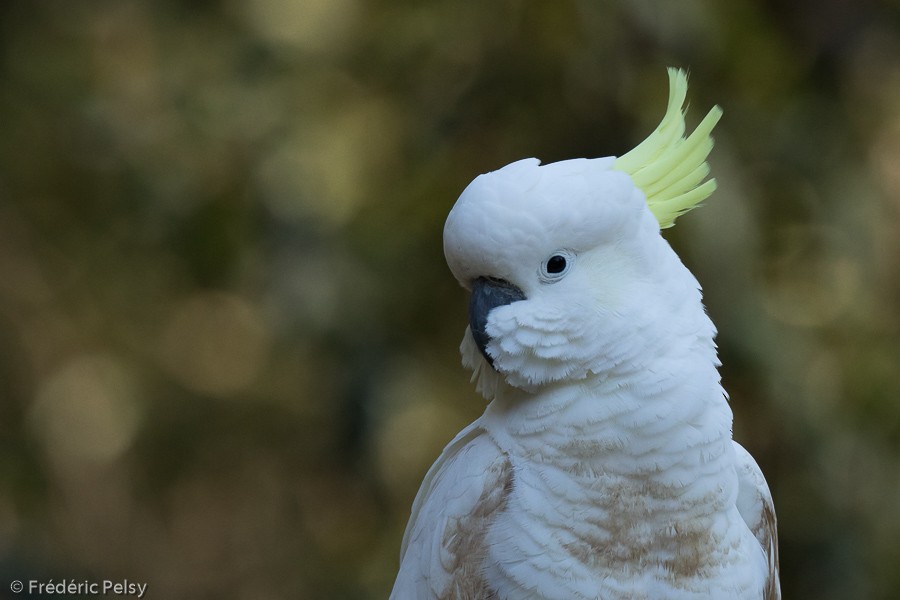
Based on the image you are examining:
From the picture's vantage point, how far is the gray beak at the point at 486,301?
0.90m

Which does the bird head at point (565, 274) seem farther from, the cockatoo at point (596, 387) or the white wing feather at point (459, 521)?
the white wing feather at point (459, 521)

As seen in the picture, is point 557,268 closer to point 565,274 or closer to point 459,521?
point 565,274

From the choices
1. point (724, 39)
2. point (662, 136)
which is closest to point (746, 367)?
point (724, 39)

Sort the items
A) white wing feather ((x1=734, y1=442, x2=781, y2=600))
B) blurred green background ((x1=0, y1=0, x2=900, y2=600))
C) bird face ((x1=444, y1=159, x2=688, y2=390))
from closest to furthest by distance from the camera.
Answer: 1. bird face ((x1=444, y1=159, x2=688, y2=390))
2. white wing feather ((x1=734, y1=442, x2=781, y2=600))
3. blurred green background ((x1=0, y1=0, x2=900, y2=600))

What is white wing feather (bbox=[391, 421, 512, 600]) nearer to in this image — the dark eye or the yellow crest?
the dark eye

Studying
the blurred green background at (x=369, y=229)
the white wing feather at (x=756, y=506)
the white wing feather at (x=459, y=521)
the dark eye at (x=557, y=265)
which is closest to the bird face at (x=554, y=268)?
the dark eye at (x=557, y=265)

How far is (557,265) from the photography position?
892 mm

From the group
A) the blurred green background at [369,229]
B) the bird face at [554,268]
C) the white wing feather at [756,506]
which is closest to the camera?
the bird face at [554,268]

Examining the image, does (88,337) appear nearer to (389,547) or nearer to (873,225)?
(389,547)

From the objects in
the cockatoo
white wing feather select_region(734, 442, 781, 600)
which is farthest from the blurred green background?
the cockatoo

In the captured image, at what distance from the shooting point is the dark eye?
0.89m

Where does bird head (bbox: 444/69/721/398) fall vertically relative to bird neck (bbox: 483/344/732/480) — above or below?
above

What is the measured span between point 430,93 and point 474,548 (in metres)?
1.34

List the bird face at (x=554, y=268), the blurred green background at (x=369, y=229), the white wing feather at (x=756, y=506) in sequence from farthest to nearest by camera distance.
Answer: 1. the blurred green background at (x=369, y=229)
2. the white wing feather at (x=756, y=506)
3. the bird face at (x=554, y=268)
